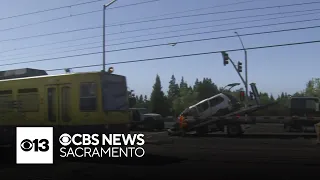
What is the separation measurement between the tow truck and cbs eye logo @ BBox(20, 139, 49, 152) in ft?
41.1

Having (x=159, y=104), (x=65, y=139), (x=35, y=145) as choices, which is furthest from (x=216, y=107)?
(x=159, y=104)

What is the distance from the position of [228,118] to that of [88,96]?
1182cm

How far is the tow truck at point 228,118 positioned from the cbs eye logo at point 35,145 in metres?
12.5

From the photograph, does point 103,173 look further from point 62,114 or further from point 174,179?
point 62,114

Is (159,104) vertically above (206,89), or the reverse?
(206,89)

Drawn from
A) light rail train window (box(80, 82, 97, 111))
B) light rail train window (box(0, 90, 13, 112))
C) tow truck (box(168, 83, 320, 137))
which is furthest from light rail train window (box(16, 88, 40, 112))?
tow truck (box(168, 83, 320, 137))

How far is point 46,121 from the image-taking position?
13.8 m

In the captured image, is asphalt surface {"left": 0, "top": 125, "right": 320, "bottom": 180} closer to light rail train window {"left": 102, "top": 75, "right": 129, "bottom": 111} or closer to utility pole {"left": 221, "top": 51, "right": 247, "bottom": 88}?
light rail train window {"left": 102, "top": 75, "right": 129, "bottom": 111}

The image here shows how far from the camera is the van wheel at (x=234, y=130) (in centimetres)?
2284

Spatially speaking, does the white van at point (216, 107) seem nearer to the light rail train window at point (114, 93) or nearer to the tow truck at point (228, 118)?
the tow truck at point (228, 118)

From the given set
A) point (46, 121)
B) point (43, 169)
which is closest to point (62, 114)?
point (46, 121)

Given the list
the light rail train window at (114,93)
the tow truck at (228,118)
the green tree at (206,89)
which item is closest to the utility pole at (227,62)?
the tow truck at (228,118)

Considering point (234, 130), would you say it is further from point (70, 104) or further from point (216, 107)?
point (70, 104)

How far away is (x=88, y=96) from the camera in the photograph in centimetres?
1304
